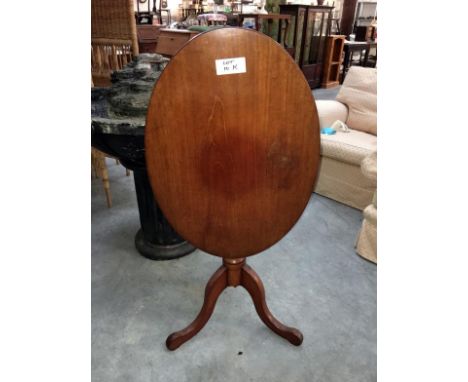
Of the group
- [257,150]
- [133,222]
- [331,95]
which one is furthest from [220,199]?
[331,95]

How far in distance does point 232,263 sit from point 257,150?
502 mm

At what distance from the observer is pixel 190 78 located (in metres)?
0.89

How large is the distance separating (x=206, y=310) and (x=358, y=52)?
671 centimetres

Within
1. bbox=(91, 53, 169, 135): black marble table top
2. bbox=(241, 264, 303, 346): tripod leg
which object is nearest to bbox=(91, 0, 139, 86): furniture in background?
bbox=(91, 53, 169, 135): black marble table top

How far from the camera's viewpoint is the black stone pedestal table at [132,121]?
4.40 ft

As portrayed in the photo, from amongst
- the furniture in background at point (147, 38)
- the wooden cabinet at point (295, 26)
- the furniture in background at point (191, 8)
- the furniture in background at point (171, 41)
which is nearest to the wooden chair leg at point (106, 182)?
the furniture in background at point (171, 41)

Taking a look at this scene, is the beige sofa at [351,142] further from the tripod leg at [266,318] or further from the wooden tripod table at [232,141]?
the wooden tripod table at [232,141]

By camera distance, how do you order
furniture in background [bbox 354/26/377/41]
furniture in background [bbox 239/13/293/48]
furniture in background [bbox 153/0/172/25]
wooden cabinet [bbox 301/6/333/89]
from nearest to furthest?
furniture in background [bbox 239/13/293/48] → wooden cabinet [bbox 301/6/333/89] → furniture in background [bbox 354/26/377/41] → furniture in background [bbox 153/0/172/25]

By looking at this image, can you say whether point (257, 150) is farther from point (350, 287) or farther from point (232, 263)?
Answer: point (350, 287)

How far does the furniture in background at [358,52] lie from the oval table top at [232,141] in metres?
6.02

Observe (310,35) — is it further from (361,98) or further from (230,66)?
(230,66)

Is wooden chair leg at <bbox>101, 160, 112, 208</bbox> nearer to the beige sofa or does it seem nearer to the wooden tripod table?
the wooden tripod table

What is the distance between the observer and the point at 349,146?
2398 mm

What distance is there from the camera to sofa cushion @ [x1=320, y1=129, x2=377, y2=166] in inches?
91.9
